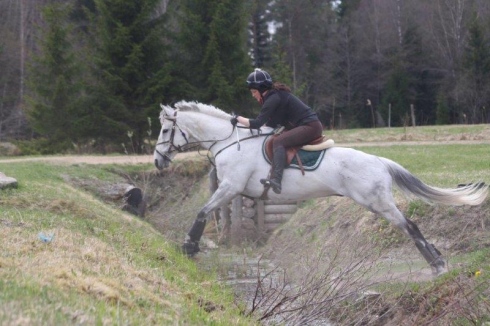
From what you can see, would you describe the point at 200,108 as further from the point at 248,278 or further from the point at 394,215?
the point at 394,215

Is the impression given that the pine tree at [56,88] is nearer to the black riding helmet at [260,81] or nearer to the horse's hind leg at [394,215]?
the black riding helmet at [260,81]

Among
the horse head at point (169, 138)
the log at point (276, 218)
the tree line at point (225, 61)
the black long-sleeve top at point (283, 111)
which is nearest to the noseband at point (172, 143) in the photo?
the horse head at point (169, 138)

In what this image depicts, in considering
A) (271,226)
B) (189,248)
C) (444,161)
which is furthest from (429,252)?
(444,161)

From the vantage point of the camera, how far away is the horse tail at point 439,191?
12.0 meters

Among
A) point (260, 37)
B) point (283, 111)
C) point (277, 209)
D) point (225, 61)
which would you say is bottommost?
point (277, 209)

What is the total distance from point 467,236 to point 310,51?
1867 inches

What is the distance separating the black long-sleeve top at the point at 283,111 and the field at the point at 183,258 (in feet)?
6.93

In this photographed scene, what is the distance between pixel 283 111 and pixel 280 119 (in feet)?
0.50

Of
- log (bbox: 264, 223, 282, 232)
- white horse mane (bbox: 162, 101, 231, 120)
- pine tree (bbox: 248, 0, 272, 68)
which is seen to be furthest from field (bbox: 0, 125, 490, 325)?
pine tree (bbox: 248, 0, 272, 68)

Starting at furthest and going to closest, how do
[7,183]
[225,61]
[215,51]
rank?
[225,61], [215,51], [7,183]

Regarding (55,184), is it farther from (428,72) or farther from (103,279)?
(428,72)

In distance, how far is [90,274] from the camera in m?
7.84

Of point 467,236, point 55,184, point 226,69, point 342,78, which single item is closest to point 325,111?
point 342,78

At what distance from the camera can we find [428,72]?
181ft
